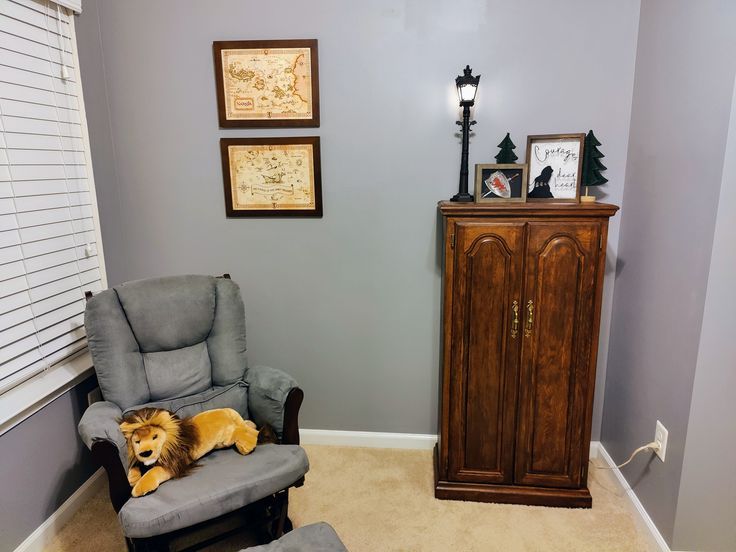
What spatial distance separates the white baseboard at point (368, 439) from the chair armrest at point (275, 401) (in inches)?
25.5

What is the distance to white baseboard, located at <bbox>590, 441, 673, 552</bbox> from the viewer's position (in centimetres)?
181

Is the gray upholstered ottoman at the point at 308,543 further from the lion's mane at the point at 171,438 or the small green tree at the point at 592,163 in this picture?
the small green tree at the point at 592,163

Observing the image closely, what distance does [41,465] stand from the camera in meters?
1.90

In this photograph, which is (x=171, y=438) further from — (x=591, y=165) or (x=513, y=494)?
(x=591, y=165)

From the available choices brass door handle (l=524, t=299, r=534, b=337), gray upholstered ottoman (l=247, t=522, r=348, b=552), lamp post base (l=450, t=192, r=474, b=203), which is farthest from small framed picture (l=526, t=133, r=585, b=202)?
gray upholstered ottoman (l=247, t=522, r=348, b=552)

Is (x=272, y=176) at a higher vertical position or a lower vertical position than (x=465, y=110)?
lower

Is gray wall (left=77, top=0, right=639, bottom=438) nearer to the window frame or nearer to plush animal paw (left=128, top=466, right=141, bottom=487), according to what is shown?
the window frame

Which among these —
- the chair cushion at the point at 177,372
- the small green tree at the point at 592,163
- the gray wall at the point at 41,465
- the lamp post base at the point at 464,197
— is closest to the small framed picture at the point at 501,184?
the lamp post base at the point at 464,197

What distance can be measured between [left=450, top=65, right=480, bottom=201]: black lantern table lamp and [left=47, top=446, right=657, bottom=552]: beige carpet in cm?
138

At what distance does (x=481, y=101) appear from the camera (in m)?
2.18

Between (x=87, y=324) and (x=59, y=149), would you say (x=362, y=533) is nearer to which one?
(x=87, y=324)

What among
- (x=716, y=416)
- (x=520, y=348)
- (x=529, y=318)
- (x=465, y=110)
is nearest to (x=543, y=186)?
(x=465, y=110)

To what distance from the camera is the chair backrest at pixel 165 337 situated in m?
1.87

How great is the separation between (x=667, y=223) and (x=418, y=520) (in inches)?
62.2
